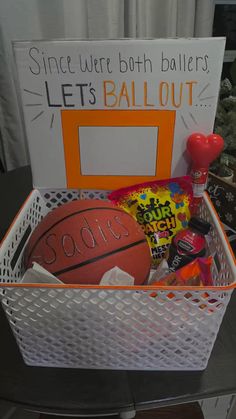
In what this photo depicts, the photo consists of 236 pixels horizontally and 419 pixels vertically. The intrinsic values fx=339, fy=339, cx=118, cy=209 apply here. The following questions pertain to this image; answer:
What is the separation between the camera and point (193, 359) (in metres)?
0.52

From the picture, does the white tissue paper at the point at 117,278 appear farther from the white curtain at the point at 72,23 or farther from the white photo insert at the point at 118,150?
the white curtain at the point at 72,23

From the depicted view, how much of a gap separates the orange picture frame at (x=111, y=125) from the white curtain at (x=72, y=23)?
105 cm

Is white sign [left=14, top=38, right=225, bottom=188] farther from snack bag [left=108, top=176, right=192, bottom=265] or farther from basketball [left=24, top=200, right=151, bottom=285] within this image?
basketball [left=24, top=200, right=151, bottom=285]

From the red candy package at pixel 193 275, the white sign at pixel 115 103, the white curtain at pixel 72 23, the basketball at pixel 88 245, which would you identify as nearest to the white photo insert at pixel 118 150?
the white sign at pixel 115 103

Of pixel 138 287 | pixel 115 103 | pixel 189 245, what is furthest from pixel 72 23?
pixel 138 287

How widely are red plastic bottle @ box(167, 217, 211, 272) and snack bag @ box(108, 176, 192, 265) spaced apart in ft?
0.21

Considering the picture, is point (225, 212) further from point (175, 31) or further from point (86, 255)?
point (175, 31)

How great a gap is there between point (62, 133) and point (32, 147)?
8cm

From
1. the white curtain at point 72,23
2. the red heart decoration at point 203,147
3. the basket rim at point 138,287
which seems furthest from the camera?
the white curtain at point 72,23

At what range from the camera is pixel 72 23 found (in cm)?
165

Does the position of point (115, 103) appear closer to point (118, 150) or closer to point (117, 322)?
point (118, 150)

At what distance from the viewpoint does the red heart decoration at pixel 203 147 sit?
670mm

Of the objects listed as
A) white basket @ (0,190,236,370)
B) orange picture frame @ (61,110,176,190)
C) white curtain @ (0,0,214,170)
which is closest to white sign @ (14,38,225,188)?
orange picture frame @ (61,110,176,190)

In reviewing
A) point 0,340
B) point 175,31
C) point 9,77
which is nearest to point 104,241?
point 0,340
